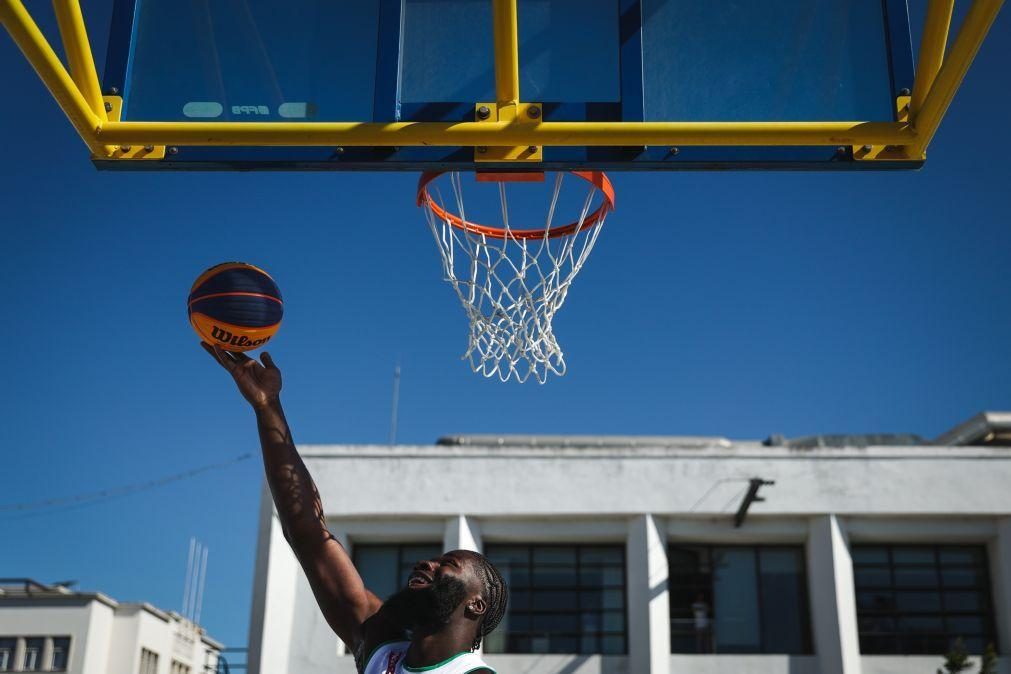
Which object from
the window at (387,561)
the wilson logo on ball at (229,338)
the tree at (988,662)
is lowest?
the wilson logo on ball at (229,338)

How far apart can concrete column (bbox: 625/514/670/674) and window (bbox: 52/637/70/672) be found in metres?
28.7

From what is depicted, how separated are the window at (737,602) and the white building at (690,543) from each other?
24 mm

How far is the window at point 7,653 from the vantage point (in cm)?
4059

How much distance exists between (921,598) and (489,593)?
59.2ft

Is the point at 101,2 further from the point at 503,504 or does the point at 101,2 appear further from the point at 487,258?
the point at 503,504

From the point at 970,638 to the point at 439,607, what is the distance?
18.5 m

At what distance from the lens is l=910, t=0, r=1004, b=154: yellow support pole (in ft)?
15.3

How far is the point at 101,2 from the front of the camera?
5844 mm

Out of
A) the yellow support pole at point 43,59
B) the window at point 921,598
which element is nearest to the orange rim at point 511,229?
the yellow support pole at point 43,59

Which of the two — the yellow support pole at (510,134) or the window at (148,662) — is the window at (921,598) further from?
the window at (148,662)

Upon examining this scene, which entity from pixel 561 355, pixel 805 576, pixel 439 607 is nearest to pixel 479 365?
pixel 561 355

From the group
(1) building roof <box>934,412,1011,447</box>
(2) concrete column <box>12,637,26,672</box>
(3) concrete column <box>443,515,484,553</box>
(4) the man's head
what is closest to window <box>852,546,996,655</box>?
(1) building roof <box>934,412,1011,447</box>

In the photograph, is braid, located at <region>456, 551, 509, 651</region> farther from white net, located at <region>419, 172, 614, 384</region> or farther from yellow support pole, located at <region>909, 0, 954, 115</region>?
white net, located at <region>419, 172, 614, 384</region>

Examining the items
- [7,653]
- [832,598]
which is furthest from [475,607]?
[7,653]
